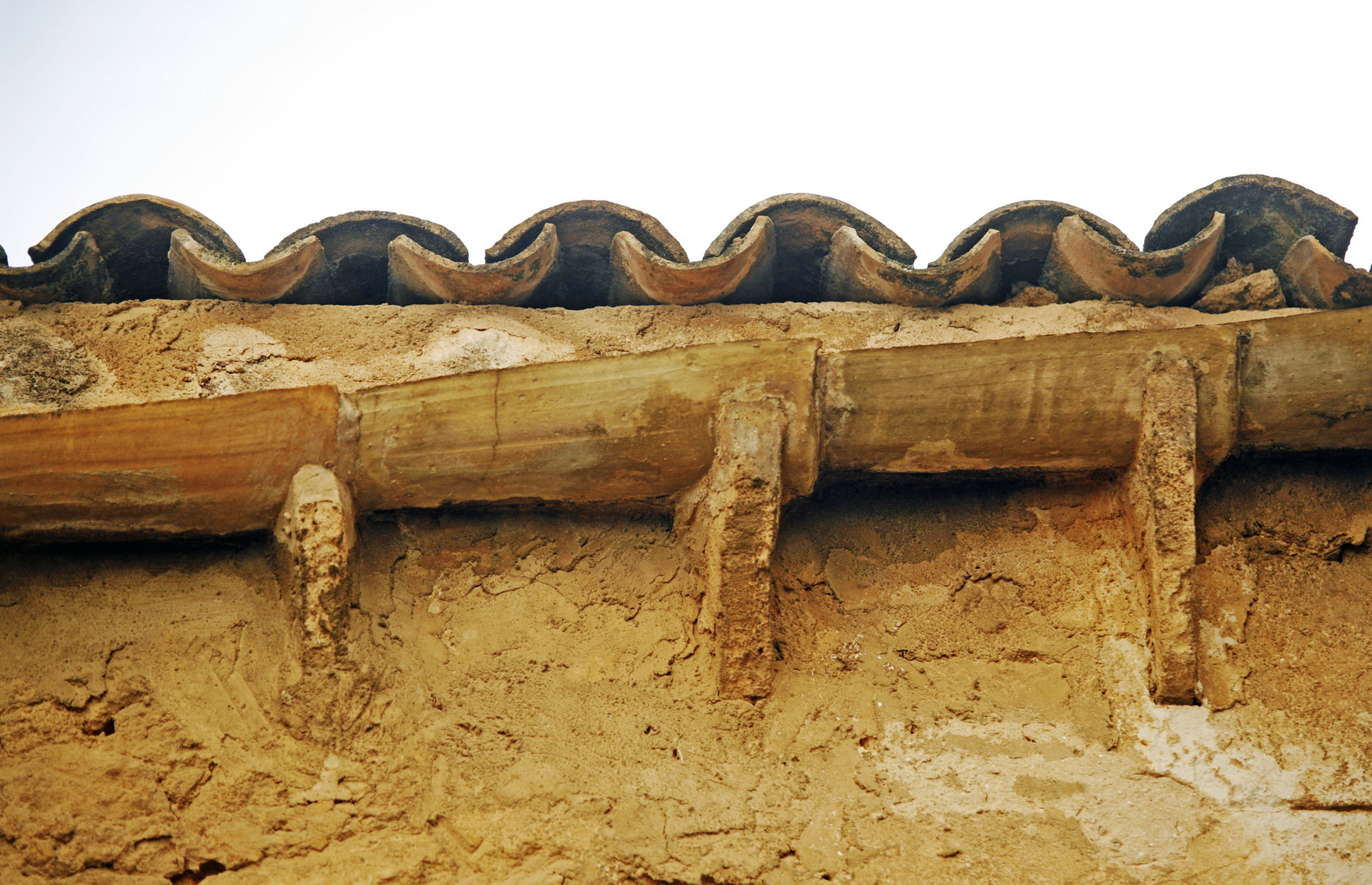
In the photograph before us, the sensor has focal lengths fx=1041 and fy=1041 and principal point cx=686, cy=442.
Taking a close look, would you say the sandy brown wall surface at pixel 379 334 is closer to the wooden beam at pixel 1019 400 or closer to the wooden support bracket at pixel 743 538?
the wooden beam at pixel 1019 400

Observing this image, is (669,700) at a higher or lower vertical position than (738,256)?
lower

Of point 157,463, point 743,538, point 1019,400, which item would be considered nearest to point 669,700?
point 743,538

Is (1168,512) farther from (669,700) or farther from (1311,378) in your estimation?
(669,700)

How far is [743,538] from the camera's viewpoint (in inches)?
91.4

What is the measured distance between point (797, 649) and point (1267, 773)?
1012mm

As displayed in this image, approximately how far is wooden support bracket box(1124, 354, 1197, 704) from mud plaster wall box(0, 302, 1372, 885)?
0.25 feet

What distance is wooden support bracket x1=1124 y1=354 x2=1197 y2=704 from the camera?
2260 millimetres

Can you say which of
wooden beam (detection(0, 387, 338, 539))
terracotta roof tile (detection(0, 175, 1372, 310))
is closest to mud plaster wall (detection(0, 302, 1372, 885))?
wooden beam (detection(0, 387, 338, 539))

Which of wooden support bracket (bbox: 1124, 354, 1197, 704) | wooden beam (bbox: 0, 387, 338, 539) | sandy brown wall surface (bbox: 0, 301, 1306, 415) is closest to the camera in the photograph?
wooden support bracket (bbox: 1124, 354, 1197, 704)

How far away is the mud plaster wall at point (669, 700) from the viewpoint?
2.10 meters

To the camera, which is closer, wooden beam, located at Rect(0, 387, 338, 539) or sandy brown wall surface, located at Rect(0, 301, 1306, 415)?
wooden beam, located at Rect(0, 387, 338, 539)

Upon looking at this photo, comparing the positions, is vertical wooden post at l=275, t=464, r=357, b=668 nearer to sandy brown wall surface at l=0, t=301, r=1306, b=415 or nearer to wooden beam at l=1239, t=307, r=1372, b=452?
sandy brown wall surface at l=0, t=301, r=1306, b=415

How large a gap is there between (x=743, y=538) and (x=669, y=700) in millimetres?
403

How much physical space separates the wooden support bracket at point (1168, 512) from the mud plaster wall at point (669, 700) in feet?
0.25
